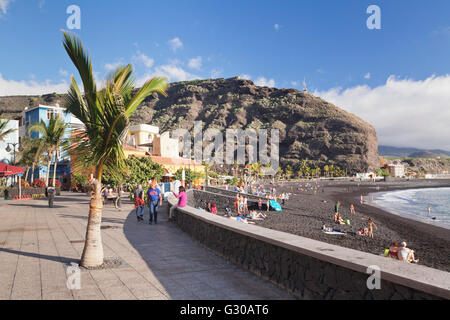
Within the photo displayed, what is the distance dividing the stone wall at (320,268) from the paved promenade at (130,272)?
239 millimetres

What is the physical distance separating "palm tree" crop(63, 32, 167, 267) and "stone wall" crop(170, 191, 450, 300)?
2.42 meters

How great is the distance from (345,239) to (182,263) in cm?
1347

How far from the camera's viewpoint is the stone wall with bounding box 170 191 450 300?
8.44 ft

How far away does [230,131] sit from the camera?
6654 inches

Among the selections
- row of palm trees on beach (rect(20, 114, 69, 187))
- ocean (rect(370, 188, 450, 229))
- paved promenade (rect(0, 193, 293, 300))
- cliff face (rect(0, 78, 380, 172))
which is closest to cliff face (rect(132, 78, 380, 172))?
cliff face (rect(0, 78, 380, 172))

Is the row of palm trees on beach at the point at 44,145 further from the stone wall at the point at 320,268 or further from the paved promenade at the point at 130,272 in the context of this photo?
the stone wall at the point at 320,268

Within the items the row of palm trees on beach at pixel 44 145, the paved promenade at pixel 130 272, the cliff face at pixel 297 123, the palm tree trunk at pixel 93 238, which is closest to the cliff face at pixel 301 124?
the cliff face at pixel 297 123

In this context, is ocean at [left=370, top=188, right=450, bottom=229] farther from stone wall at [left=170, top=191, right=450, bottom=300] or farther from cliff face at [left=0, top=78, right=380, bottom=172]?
cliff face at [left=0, top=78, right=380, bottom=172]

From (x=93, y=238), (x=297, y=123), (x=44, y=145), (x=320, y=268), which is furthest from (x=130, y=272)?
(x=297, y=123)

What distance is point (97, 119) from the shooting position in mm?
5230

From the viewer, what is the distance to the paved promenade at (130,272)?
399cm

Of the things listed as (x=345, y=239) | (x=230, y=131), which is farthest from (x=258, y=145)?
(x=345, y=239)

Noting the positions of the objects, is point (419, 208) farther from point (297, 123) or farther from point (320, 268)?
point (297, 123)

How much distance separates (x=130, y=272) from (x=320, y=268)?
315 centimetres
